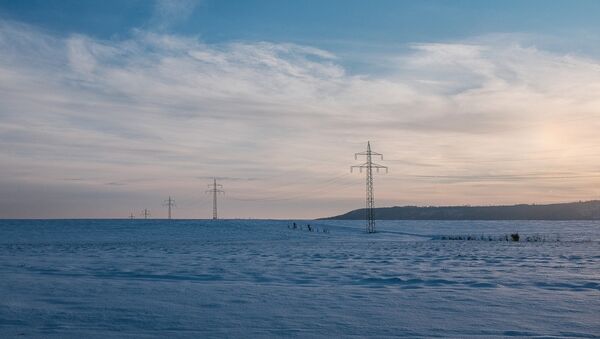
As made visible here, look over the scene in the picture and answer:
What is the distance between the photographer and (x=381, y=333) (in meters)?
8.62

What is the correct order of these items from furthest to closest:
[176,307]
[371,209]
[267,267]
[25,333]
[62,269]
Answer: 1. [371,209]
2. [267,267]
3. [62,269]
4. [176,307]
5. [25,333]

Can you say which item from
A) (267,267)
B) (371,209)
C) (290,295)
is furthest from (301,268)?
(371,209)

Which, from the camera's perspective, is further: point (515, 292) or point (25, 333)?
point (515, 292)

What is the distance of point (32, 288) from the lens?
13312 millimetres

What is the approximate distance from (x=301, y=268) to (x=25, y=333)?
12477mm

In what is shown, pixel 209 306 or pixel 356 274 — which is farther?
pixel 356 274

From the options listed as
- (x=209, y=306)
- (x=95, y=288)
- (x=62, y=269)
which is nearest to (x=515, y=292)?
(x=209, y=306)

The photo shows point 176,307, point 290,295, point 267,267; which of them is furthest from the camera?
point 267,267

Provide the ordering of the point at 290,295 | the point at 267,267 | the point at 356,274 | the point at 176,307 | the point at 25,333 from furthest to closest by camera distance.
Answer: the point at 267,267, the point at 356,274, the point at 290,295, the point at 176,307, the point at 25,333

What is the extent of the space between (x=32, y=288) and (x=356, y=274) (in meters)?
9.18

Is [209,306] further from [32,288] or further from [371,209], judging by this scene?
[371,209]

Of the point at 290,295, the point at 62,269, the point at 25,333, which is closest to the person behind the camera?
the point at 25,333

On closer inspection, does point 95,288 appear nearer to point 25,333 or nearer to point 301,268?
point 25,333

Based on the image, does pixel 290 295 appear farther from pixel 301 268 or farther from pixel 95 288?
pixel 301 268
